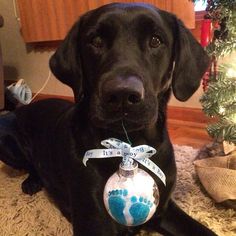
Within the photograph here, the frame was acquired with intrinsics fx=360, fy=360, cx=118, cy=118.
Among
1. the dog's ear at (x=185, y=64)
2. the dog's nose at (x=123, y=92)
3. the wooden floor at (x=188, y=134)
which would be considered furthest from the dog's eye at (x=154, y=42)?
the wooden floor at (x=188, y=134)

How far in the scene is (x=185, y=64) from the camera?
1170mm

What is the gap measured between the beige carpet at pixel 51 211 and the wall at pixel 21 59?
1.93 m

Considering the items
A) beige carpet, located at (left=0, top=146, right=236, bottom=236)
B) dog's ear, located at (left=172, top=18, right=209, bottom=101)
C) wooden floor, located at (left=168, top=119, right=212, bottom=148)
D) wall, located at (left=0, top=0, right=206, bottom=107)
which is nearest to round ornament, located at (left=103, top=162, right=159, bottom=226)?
dog's ear, located at (left=172, top=18, right=209, bottom=101)

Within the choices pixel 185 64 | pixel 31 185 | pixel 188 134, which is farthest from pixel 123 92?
pixel 188 134

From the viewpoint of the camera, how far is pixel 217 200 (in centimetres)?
141

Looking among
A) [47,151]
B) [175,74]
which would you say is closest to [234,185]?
[175,74]

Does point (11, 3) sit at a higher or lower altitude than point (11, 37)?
higher

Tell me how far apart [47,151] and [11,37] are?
9.10ft

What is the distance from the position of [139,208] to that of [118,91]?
0.29 meters

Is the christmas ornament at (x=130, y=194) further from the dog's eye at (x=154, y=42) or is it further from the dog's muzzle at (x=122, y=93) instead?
the dog's eye at (x=154, y=42)

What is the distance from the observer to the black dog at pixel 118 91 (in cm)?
98

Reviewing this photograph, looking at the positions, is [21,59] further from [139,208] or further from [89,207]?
[139,208]

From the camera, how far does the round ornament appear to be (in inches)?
34.3

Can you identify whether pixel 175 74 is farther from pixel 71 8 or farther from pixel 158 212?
pixel 71 8
